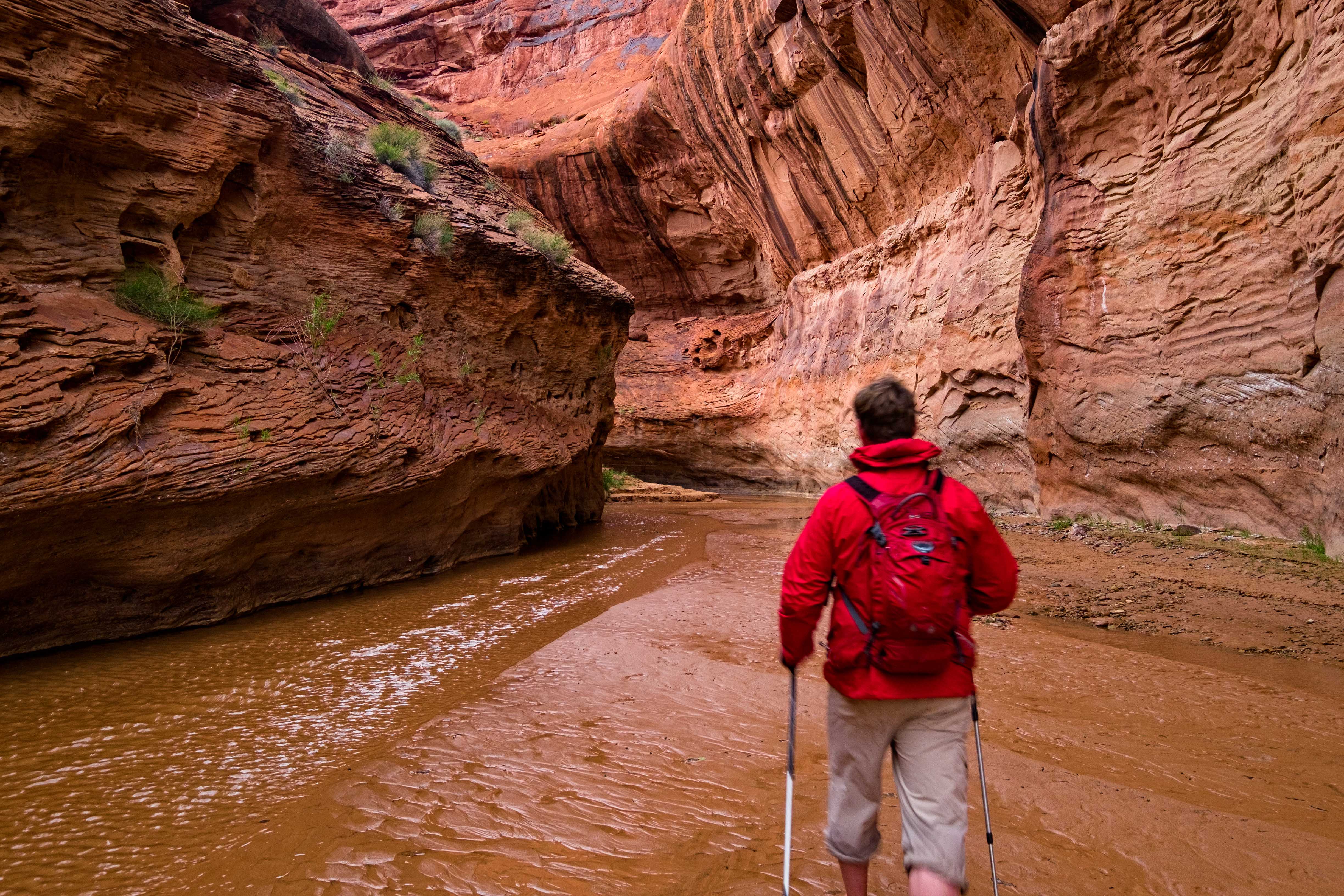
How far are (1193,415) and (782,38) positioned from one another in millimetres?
14425

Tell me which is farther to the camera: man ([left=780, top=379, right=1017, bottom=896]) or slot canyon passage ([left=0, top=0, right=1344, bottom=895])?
slot canyon passage ([left=0, top=0, right=1344, bottom=895])

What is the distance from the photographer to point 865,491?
1698 mm

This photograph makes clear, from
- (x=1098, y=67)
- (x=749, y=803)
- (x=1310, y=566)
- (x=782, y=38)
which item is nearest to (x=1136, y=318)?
(x=1098, y=67)

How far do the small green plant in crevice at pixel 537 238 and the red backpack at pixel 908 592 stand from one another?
785 centimetres

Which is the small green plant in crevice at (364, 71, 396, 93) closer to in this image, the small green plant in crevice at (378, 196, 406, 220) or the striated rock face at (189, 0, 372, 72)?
the striated rock face at (189, 0, 372, 72)

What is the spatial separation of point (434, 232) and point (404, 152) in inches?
54.1

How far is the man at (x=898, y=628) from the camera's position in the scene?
5.17ft

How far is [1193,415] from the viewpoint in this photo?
24.2ft

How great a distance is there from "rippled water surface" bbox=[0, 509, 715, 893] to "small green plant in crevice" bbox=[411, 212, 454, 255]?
376 cm

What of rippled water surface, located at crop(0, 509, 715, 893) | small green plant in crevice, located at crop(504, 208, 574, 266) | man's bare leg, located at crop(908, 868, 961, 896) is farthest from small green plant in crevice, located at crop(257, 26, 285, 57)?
man's bare leg, located at crop(908, 868, 961, 896)

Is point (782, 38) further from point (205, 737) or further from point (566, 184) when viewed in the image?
point (205, 737)

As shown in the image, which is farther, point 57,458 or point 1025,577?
point 1025,577

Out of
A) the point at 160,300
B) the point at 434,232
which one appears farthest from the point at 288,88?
the point at 160,300

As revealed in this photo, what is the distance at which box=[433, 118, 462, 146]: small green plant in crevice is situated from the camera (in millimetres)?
9955
